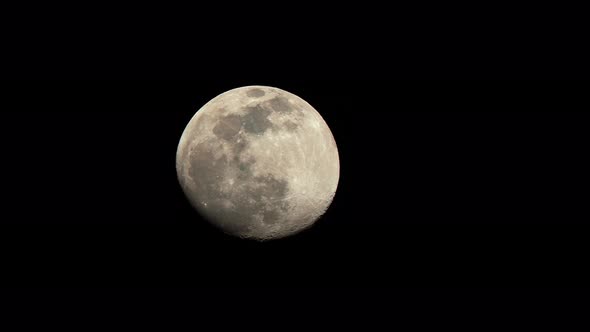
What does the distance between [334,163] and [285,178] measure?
83 centimetres

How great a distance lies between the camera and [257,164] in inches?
228

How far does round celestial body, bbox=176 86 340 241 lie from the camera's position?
5.82 m

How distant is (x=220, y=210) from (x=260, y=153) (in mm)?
819

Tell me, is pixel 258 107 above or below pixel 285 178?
above

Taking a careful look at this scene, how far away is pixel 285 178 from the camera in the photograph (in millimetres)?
5859

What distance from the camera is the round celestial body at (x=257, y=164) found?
5824 mm

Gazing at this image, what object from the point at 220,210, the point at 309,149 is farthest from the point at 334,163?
the point at 220,210

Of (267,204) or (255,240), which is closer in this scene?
(267,204)

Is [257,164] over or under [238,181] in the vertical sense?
over

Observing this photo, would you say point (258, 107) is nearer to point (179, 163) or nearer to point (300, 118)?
point (300, 118)

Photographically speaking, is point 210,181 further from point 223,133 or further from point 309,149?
point 309,149

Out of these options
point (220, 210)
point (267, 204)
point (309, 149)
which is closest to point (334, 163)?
point (309, 149)

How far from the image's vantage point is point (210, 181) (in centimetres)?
591

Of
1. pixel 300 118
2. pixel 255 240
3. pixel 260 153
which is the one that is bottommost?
pixel 255 240
